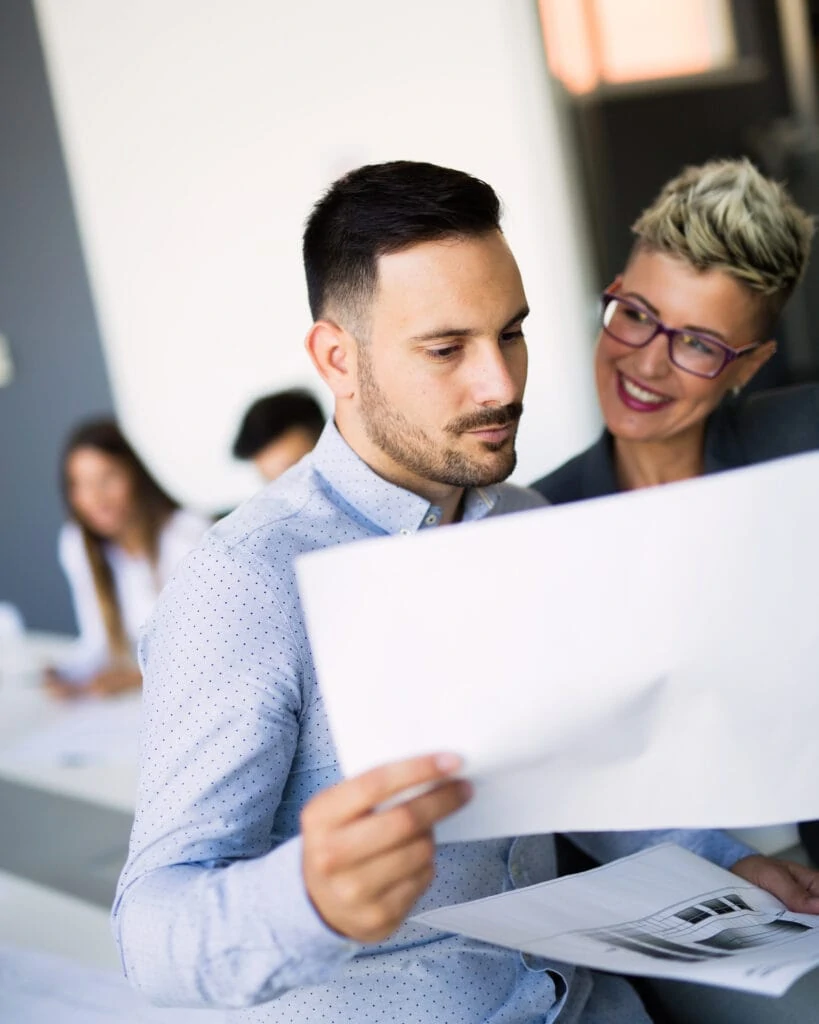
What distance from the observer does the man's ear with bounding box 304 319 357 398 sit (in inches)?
45.9

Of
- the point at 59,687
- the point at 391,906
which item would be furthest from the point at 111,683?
the point at 391,906

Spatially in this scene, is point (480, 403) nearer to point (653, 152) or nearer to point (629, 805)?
point (629, 805)

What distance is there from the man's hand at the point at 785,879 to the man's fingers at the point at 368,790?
529 millimetres

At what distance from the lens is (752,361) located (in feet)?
5.86

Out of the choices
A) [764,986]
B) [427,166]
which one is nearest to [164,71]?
[427,166]

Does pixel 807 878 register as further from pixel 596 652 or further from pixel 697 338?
pixel 697 338

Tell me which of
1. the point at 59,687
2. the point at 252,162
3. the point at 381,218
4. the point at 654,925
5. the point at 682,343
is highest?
the point at 252,162

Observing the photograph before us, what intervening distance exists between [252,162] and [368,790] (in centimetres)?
366

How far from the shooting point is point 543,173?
11.2ft

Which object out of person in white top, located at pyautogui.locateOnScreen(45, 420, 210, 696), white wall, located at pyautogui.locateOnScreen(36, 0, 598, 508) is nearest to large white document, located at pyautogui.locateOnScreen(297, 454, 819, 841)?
white wall, located at pyautogui.locateOnScreen(36, 0, 598, 508)

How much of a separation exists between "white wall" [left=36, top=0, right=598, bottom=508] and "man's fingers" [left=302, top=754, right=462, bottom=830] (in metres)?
2.26

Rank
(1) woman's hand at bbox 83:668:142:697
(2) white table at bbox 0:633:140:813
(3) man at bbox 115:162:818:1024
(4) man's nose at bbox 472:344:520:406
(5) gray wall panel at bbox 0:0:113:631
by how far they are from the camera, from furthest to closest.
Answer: (5) gray wall panel at bbox 0:0:113:631, (1) woman's hand at bbox 83:668:142:697, (2) white table at bbox 0:633:140:813, (4) man's nose at bbox 472:344:520:406, (3) man at bbox 115:162:818:1024

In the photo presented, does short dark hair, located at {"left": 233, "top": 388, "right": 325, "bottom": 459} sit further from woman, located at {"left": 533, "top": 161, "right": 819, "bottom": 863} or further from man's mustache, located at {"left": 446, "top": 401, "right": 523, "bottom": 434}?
man's mustache, located at {"left": 446, "top": 401, "right": 523, "bottom": 434}

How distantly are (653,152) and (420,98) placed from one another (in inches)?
31.6
